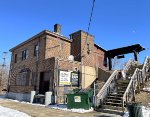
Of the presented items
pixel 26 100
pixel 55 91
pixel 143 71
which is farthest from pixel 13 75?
pixel 143 71

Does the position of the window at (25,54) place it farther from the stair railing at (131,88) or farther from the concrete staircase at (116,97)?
the stair railing at (131,88)

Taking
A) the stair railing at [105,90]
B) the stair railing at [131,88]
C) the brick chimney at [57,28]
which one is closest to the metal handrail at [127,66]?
the stair railing at [105,90]

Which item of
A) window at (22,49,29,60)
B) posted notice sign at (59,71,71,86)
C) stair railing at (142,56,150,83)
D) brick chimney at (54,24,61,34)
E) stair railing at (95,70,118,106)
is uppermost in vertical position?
brick chimney at (54,24,61,34)

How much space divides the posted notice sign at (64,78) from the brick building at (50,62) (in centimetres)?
35

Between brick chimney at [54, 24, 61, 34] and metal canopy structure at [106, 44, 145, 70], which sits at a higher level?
brick chimney at [54, 24, 61, 34]

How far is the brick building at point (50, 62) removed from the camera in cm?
2108

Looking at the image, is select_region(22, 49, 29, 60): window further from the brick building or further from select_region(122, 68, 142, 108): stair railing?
select_region(122, 68, 142, 108): stair railing

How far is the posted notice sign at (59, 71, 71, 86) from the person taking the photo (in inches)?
808

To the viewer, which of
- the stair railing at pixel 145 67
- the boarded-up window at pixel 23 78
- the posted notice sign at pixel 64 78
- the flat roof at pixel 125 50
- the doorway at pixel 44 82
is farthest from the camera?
the flat roof at pixel 125 50

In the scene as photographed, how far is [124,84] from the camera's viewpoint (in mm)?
16797

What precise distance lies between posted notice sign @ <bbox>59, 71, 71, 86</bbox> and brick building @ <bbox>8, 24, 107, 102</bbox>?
347 mm

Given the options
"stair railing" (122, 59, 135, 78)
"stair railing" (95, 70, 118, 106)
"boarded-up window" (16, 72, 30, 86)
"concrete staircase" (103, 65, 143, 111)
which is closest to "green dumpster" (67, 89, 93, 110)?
"stair railing" (95, 70, 118, 106)

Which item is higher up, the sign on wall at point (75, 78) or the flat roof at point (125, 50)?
the flat roof at point (125, 50)

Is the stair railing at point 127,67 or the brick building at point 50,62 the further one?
the brick building at point 50,62
